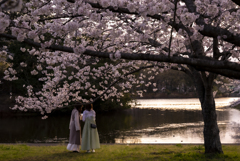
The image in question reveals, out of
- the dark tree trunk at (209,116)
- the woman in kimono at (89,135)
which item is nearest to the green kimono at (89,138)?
the woman in kimono at (89,135)

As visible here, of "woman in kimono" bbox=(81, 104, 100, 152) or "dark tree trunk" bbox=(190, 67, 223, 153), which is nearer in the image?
"dark tree trunk" bbox=(190, 67, 223, 153)

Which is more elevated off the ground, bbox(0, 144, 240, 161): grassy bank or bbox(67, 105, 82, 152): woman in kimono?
bbox(67, 105, 82, 152): woman in kimono

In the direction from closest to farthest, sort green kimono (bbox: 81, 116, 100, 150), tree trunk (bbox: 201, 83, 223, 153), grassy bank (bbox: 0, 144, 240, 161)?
grassy bank (bbox: 0, 144, 240, 161)
tree trunk (bbox: 201, 83, 223, 153)
green kimono (bbox: 81, 116, 100, 150)

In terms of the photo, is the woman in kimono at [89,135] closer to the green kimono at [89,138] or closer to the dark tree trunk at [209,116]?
the green kimono at [89,138]

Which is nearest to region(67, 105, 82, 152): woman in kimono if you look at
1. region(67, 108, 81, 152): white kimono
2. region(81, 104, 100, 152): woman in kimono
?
region(67, 108, 81, 152): white kimono

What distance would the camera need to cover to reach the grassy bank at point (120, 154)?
764 centimetres

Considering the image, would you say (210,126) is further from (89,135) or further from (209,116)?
(89,135)

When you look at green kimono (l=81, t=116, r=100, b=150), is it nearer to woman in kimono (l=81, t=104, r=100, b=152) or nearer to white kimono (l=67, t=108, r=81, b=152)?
woman in kimono (l=81, t=104, r=100, b=152)

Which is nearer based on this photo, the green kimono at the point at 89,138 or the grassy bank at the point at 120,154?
the grassy bank at the point at 120,154

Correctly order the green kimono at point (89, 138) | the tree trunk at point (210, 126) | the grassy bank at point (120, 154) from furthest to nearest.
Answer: the green kimono at point (89, 138) < the tree trunk at point (210, 126) < the grassy bank at point (120, 154)

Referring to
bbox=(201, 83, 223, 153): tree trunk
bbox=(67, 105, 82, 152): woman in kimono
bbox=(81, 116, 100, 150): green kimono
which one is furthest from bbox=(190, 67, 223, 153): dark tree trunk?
bbox=(67, 105, 82, 152): woman in kimono

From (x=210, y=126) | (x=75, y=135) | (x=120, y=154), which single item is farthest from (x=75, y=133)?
(x=210, y=126)

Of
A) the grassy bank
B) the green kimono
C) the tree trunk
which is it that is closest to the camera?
the grassy bank

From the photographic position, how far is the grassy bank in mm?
Answer: 7645
